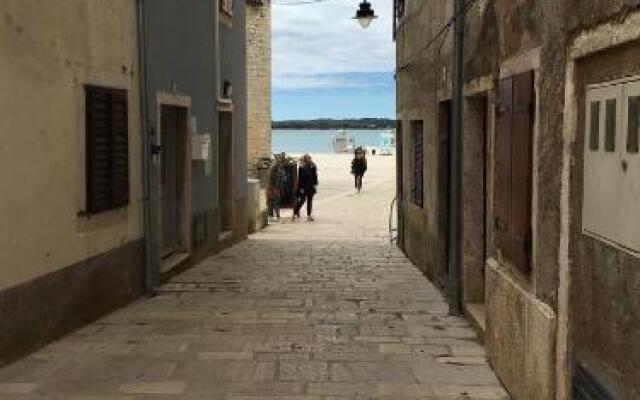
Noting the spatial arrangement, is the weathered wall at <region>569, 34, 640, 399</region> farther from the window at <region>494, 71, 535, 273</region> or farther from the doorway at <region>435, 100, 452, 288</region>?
the doorway at <region>435, 100, 452, 288</region>

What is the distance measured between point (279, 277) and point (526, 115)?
672 centimetres

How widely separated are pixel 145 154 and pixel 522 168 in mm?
5292

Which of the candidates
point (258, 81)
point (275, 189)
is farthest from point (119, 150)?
point (258, 81)

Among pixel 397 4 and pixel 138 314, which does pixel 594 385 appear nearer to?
pixel 138 314

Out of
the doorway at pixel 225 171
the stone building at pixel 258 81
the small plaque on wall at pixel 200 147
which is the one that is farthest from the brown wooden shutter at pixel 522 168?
the stone building at pixel 258 81

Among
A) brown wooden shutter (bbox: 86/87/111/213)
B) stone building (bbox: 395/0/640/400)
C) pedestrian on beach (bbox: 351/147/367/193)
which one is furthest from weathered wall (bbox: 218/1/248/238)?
pedestrian on beach (bbox: 351/147/367/193)

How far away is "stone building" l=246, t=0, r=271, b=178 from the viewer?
26.1 m

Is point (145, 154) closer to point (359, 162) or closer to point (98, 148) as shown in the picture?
point (98, 148)

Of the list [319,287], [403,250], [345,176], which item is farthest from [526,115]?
[345,176]

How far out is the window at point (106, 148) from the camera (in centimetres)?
820

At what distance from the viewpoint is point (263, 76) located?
26.9 m

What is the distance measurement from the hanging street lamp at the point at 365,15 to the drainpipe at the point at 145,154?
8.44 metres

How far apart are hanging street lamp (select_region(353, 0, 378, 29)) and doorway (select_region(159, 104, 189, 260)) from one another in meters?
6.49

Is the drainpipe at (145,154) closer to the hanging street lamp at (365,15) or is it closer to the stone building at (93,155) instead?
the stone building at (93,155)
